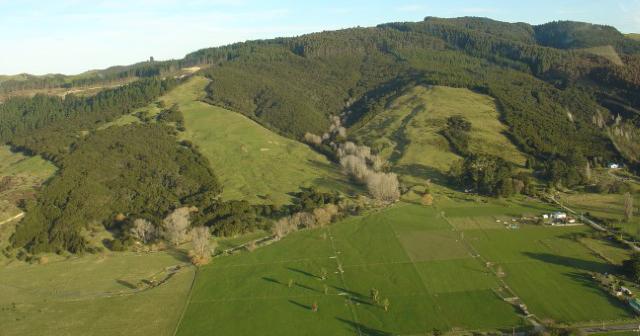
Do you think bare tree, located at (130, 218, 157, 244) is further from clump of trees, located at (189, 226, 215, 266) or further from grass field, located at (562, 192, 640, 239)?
grass field, located at (562, 192, 640, 239)

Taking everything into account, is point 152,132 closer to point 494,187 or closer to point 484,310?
point 494,187

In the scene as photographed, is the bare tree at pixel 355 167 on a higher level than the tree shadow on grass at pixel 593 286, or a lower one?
higher

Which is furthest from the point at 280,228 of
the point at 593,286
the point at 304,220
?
the point at 593,286

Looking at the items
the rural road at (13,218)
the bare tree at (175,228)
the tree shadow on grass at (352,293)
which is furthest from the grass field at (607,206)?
the rural road at (13,218)

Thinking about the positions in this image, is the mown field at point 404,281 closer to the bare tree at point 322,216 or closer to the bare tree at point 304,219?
the bare tree at point 322,216

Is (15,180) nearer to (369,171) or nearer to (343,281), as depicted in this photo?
(369,171)

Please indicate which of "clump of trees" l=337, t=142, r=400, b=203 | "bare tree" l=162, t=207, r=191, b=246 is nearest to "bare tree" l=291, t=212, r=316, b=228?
"clump of trees" l=337, t=142, r=400, b=203
